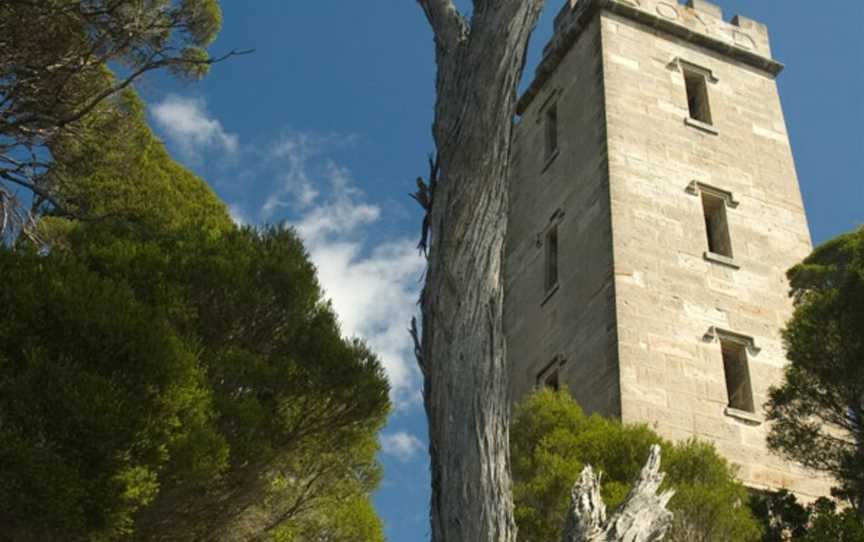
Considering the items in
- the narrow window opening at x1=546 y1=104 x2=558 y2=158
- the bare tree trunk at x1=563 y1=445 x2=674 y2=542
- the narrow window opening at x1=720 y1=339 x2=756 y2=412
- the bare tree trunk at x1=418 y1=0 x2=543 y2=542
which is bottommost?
the bare tree trunk at x1=563 y1=445 x2=674 y2=542

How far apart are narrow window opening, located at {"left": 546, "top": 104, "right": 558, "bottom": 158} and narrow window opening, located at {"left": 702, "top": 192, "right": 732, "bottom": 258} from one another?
3579 millimetres

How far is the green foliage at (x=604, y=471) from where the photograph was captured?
1380 cm

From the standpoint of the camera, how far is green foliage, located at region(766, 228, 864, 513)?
43.4 ft

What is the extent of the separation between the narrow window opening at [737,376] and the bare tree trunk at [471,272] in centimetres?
1205

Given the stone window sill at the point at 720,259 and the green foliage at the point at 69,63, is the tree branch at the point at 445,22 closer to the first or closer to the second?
the green foliage at the point at 69,63

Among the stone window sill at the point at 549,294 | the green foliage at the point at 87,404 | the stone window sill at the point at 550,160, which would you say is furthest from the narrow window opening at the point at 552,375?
the green foliage at the point at 87,404

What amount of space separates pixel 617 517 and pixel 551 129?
62.9 feet

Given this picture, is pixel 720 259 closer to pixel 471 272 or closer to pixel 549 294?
pixel 549 294

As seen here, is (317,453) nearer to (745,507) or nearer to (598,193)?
(745,507)

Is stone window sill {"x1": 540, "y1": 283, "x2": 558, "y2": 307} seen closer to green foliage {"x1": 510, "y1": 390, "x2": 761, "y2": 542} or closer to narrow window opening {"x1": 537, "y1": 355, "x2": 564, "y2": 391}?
narrow window opening {"x1": 537, "y1": 355, "x2": 564, "y2": 391}

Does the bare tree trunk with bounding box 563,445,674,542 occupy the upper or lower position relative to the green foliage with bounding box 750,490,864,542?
lower

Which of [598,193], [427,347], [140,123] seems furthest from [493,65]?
[598,193]

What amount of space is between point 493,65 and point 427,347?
2.05 meters

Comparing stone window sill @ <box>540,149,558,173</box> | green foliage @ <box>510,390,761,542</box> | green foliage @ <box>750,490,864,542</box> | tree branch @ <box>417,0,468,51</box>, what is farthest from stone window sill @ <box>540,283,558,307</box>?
tree branch @ <box>417,0,468,51</box>
